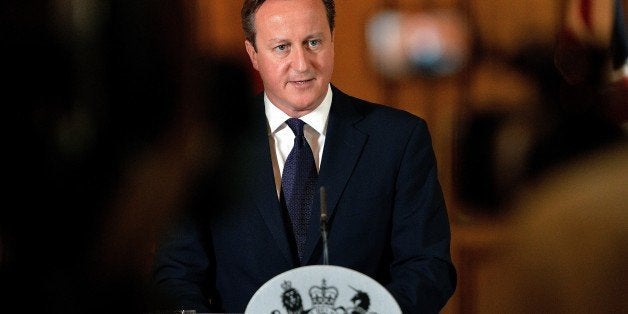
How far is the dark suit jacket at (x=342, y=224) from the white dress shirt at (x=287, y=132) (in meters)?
0.02

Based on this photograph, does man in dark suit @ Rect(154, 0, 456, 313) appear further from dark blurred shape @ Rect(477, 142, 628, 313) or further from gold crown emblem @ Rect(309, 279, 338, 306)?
dark blurred shape @ Rect(477, 142, 628, 313)

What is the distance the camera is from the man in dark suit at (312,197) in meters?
1.35

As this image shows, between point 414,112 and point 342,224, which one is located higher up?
point 414,112

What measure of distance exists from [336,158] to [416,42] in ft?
1.44

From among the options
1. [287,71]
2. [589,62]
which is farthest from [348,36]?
[589,62]

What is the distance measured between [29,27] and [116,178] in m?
0.36

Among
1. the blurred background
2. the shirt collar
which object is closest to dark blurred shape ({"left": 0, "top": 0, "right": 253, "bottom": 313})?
the blurred background

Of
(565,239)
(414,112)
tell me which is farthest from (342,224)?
(565,239)

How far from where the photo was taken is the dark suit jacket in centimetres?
136

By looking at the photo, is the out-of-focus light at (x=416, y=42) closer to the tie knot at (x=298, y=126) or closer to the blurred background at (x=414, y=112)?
the blurred background at (x=414, y=112)

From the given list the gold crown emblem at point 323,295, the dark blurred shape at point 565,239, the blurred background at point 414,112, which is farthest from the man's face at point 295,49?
the dark blurred shape at point 565,239

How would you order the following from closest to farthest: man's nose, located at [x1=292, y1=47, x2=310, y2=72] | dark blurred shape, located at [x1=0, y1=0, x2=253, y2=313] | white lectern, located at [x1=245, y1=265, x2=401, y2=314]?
white lectern, located at [x1=245, y1=265, x2=401, y2=314] < man's nose, located at [x1=292, y1=47, x2=310, y2=72] < dark blurred shape, located at [x1=0, y1=0, x2=253, y2=313]

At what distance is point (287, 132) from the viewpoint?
56.4 inches

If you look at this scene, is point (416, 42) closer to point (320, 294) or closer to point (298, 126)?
point (298, 126)
